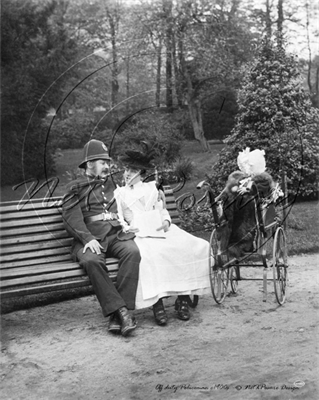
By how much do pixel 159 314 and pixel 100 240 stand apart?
78 centimetres

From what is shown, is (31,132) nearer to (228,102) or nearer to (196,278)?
(228,102)

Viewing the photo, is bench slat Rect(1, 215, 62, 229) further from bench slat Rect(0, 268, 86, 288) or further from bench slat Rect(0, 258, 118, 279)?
bench slat Rect(0, 268, 86, 288)

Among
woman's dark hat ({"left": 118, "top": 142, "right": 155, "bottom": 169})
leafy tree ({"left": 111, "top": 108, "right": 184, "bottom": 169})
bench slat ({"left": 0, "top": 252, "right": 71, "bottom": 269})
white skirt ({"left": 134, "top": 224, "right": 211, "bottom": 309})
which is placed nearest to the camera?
white skirt ({"left": 134, "top": 224, "right": 211, "bottom": 309})

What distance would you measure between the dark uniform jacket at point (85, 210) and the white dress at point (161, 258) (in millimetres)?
183

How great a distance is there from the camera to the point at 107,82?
1490 cm

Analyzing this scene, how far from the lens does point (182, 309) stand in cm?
488

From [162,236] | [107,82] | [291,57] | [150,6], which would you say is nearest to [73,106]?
[107,82]

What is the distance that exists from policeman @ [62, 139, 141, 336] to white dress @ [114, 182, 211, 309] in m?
0.09

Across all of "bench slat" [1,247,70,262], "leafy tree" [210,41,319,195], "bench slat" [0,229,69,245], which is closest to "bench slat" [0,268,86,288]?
"bench slat" [1,247,70,262]

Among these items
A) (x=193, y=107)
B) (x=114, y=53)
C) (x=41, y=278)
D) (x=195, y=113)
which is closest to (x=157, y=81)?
(x=114, y=53)

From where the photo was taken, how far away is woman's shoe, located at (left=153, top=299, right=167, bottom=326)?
4711 mm

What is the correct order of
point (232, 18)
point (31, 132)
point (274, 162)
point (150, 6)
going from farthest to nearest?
1. point (232, 18)
2. point (150, 6)
3. point (31, 132)
4. point (274, 162)

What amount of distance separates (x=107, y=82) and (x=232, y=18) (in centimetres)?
389

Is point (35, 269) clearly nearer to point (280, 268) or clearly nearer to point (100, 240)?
point (100, 240)
